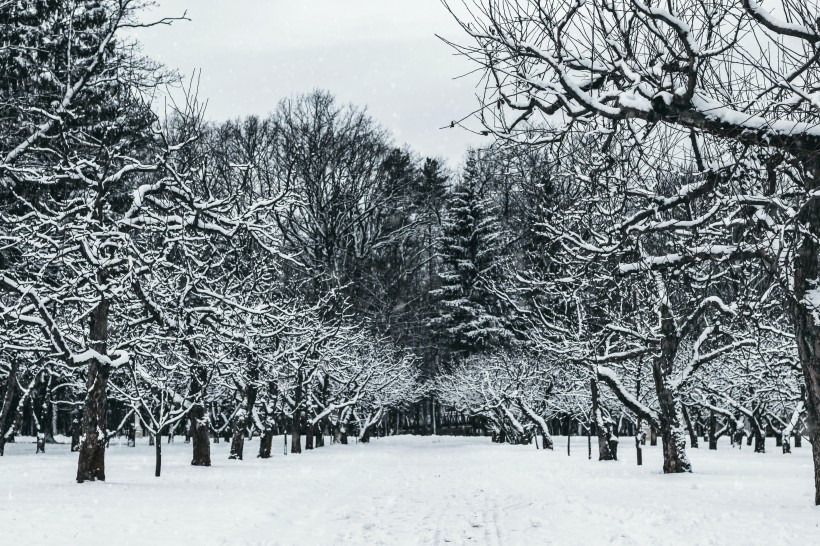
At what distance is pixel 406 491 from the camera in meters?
15.8

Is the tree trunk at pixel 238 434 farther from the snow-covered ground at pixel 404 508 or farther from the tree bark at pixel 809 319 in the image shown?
the tree bark at pixel 809 319

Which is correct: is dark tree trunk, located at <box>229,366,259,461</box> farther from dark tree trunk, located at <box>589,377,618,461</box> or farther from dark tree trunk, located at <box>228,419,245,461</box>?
dark tree trunk, located at <box>589,377,618,461</box>

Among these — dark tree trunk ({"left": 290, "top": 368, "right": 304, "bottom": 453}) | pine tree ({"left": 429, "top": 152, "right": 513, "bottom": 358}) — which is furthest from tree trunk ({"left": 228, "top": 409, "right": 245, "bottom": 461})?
pine tree ({"left": 429, "top": 152, "right": 513, "bottom": 358})

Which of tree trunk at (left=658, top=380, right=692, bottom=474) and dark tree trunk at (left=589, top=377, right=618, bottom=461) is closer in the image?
tree trunk at (left=658, top=380, right=692, bottom=474)

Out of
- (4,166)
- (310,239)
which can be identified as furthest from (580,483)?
(310,239)

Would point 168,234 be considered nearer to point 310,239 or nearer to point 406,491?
point 406,491

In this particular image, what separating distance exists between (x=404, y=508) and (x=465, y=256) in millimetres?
43154

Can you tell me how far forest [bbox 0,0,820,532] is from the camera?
28.6ft

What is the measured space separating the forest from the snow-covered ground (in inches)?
53.3

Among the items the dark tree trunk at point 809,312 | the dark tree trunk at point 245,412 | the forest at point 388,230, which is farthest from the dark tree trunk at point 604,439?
the dark tree trunk at point 809,312

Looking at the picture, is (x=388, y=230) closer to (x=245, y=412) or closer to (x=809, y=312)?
(x=245, y=412)

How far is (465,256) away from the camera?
182ft

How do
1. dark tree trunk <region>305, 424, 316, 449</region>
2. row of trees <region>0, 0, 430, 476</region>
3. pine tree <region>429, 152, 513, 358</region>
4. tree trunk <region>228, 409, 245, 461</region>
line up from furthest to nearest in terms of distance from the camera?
pine tree <region>429, 152, 513, 358</region> < dark tree trunk <region>305, 424, 316, 449</region> < tree trunk <region>228, 409, 245, 461</region> < row of trees <region>0, 0, 430, 476</region>

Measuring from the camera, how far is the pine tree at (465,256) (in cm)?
5344
